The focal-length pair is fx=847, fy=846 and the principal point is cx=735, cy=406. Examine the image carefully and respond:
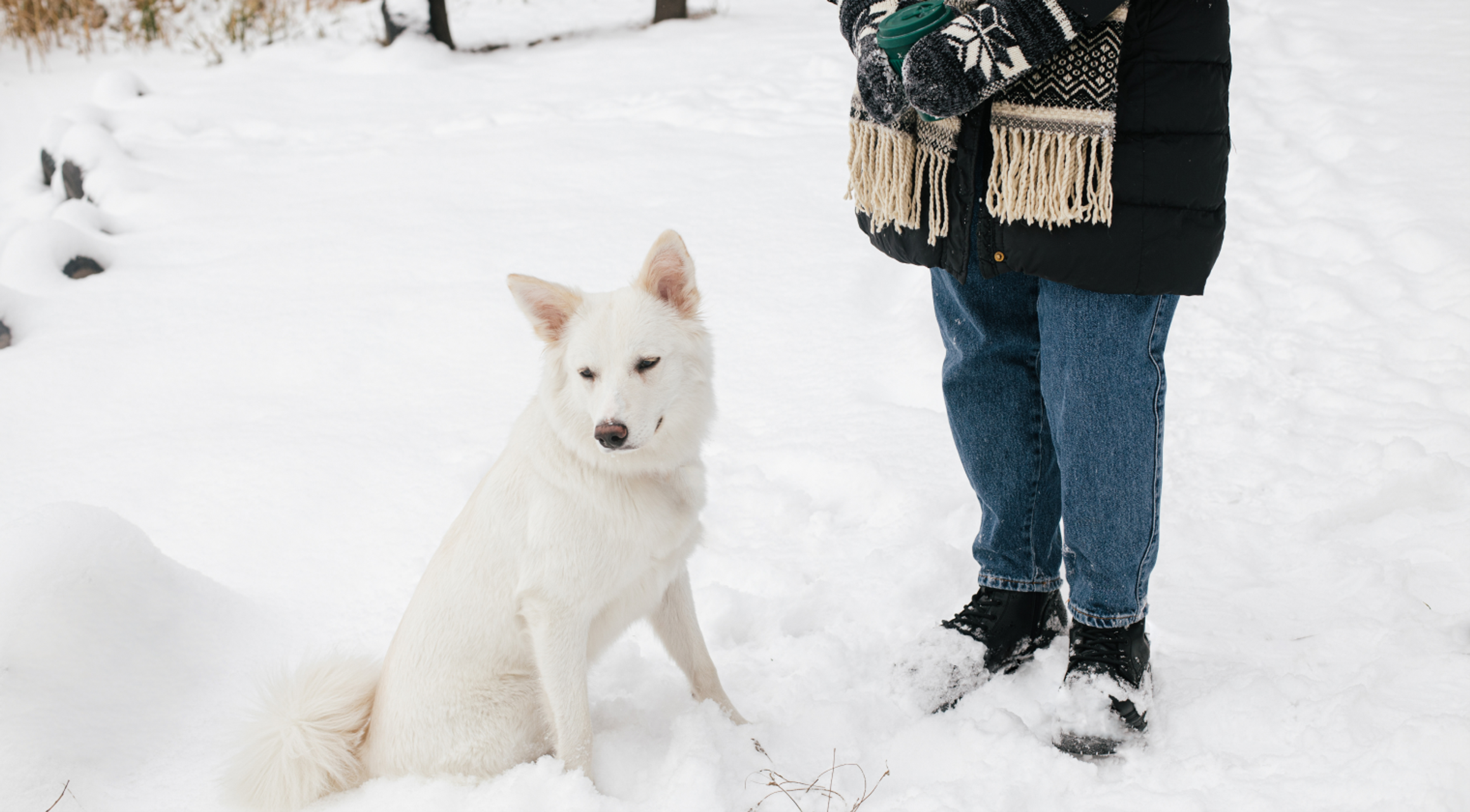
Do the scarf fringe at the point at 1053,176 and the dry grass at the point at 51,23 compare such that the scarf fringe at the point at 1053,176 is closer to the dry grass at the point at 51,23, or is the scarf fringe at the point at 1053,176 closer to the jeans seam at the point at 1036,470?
the jeans seam at the point at 1036,470

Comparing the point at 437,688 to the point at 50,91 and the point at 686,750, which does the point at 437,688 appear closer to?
the point at 686,750

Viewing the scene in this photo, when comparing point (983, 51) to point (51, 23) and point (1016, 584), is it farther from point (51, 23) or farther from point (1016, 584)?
point (51, 23)

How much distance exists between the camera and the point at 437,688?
5.33ft

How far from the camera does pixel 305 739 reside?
5.33ft

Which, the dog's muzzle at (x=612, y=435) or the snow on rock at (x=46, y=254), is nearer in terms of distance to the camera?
the dog's muzzle at (x=612, y=435)

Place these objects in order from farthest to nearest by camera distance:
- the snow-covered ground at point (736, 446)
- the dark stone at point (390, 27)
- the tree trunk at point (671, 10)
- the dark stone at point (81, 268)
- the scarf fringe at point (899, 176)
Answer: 1. the tree trunk at point (671, 10)
2. the dark stone at point (390, 27)
3. the dark stone at point (81, 268)
4. the snow-covered ground at point (736, 446)
5. the scarf fringe at point (899, 176)

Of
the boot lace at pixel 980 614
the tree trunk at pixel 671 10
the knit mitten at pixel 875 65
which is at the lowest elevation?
the boot lace at pixel 980 614

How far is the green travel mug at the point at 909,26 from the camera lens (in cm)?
133

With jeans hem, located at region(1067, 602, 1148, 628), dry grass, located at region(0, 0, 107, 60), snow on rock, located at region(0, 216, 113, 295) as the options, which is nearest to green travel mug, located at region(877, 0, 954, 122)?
jeans hem, located at region(1067, 602, 1148, 628)

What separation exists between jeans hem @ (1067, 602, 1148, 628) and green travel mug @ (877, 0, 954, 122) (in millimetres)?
968

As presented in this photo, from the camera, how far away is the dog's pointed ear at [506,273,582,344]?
1.64 m

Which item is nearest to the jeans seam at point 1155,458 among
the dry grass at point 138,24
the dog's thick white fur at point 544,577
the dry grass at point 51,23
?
the dog's thick white fur at point 544,577

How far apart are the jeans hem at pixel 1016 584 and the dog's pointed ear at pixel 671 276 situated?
0.86 metres

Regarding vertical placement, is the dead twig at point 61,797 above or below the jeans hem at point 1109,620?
below
